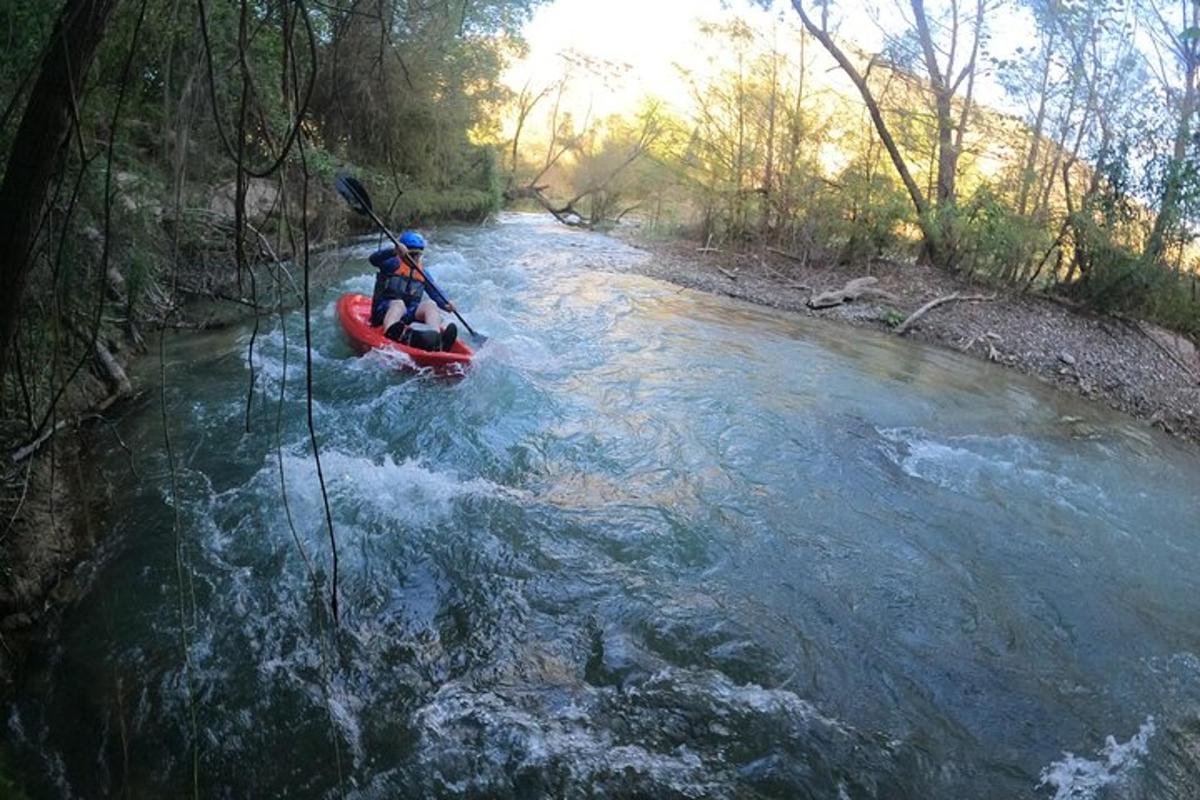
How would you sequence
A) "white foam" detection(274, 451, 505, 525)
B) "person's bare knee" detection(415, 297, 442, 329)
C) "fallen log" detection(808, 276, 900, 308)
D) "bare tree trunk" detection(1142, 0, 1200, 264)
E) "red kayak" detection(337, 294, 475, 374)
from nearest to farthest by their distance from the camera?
"white foam" detection(274, 451, 505, 525)
"red kayak" detection(337, 294, 475, 374)
"person's bare knee" detection(415, 297, 442, 329)
"bare tree trunk" detection(1142, 0, 1200, 264)
"fallen log" detection(808, 276, 900, 308)

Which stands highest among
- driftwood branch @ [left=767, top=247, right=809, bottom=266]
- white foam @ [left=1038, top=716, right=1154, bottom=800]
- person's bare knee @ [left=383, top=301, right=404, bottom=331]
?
driftwood branch @ [left=767, top=247, right=809, bottom=266]

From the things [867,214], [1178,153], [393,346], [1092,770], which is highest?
[1178,153]

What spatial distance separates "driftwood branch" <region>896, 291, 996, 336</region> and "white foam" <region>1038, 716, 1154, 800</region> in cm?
729

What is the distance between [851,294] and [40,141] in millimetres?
10646

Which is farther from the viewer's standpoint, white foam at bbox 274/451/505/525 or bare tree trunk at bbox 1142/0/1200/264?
bare tree trunk at bbox 1142/0/1200/264

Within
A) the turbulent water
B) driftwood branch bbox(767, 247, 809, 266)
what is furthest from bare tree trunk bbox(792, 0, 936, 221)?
the turbulent water

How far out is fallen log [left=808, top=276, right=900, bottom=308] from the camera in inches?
429

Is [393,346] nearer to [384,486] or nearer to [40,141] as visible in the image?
[384,486]

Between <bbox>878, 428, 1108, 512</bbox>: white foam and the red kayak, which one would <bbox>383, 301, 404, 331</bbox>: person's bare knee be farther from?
<bbox>878, 428, 1108, 512</bbox>: white foam

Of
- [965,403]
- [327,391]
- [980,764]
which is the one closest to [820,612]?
[980,764]

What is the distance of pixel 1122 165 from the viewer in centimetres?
984

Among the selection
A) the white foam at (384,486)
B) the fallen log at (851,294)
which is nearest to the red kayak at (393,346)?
the white foam at (384,486)

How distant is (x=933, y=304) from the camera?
1023cm

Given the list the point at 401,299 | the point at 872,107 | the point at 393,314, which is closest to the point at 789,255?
the point at 872,107
